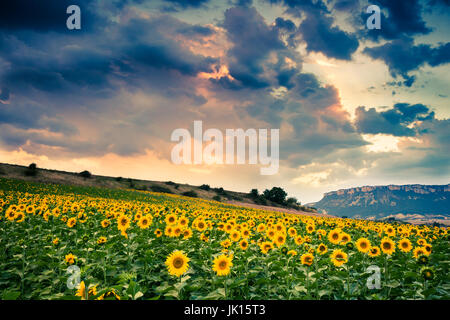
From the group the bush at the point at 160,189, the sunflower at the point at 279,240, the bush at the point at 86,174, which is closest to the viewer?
the sunflower at the point at 279,240

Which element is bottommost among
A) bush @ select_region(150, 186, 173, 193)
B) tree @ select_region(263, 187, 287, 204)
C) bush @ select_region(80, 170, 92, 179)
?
tree @ select_region(263, 187, 287, 204)

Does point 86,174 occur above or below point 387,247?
above

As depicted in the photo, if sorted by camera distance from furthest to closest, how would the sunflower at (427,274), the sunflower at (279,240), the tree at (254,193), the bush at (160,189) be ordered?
the tree at (254,193) → the bush at (160,189) → the sunflower at (279,240) → the sunflower at (427,274)

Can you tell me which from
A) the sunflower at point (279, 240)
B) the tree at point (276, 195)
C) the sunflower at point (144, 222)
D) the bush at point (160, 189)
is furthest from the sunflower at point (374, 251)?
the tree at point (276, 195)

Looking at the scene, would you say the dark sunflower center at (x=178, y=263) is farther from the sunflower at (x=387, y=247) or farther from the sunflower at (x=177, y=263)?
the sunflower at (x=387, y=247)

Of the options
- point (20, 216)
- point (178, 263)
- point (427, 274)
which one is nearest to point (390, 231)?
point (427, 274)

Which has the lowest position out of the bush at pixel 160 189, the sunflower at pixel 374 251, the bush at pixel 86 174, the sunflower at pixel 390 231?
the bush at pixel 160 189

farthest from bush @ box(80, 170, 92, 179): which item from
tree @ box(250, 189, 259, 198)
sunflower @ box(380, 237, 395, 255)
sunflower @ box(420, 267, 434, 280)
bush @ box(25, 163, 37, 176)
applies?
sunflower @ box(420, 267, 434, 280)

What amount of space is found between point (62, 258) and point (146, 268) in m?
2.29

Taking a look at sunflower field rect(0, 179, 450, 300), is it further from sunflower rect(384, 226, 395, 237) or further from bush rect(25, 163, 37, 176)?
bush rect(25, 163, 37, 176)

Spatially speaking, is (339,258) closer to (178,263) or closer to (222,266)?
(222,266)

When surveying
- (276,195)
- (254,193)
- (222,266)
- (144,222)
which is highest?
(144,222)
